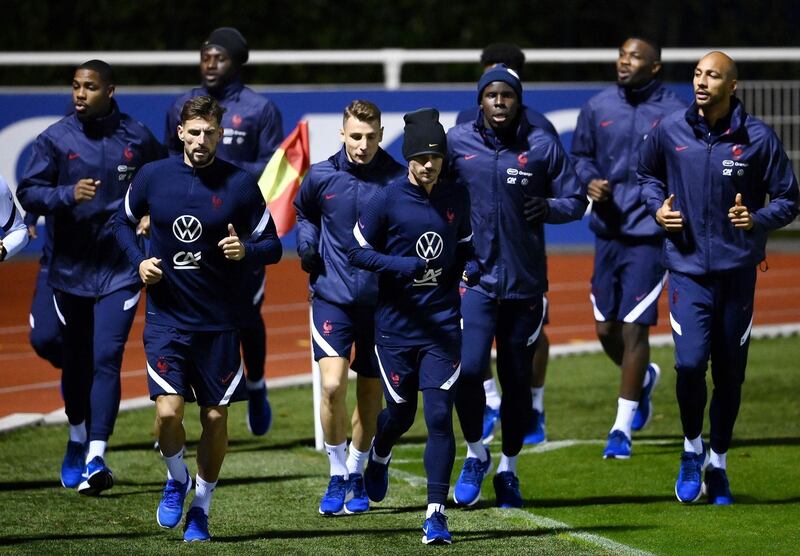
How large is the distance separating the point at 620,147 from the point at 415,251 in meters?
3.14

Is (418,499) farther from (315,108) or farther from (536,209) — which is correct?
(315,108)

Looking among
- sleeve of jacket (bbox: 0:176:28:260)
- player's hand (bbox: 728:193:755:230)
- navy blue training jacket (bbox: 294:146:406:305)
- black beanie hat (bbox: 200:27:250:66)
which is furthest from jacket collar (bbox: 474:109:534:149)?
black beanie hat (bbox: 200:27:250:66)

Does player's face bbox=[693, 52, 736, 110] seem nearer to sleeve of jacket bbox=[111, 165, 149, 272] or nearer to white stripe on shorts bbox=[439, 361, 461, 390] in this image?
white stripe on shorts bbox=[439, 361, 461, 390]

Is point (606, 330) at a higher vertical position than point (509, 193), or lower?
lower

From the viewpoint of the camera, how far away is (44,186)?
10.5m

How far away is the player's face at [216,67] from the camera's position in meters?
12.4

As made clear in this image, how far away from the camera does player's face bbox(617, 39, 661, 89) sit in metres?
11.8

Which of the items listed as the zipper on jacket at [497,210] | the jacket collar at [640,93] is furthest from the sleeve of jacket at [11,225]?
the jacket collar at [640,93]

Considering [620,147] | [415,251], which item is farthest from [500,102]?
[620,147]

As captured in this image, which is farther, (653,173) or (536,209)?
(653,173)

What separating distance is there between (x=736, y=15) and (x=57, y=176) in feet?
61.0

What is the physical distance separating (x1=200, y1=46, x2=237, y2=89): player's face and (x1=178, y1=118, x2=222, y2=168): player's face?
362 centimetres

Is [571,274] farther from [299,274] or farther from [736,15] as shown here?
[736,15]

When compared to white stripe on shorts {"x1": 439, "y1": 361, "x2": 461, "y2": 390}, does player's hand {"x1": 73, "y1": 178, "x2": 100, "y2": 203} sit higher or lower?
higher
